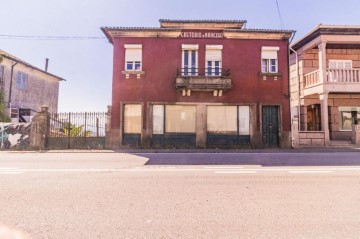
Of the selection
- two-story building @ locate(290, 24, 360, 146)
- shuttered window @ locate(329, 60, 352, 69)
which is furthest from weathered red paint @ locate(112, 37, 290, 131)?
shuttered window @ locate(329, 60, 352, 69)

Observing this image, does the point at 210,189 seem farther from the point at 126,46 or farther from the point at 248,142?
the point at 126,46

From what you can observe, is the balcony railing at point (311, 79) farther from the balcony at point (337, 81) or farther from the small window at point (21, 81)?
the small window at point (21, 81)

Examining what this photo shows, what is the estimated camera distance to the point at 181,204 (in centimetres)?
423

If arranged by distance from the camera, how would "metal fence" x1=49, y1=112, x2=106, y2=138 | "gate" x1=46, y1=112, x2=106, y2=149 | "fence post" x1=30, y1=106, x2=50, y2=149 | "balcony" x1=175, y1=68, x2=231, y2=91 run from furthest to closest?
1. "balcony" x1=175, y1=68, x2=231, y2=91
2. "metal fence" x1=49, y1=112, x2=106, y2=138
3. "gate" x1=46, y1=112, x2=106, y2=149
4. "fence post" x1=30, y1=106, x2=50, y2=149

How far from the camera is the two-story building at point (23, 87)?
2334cm

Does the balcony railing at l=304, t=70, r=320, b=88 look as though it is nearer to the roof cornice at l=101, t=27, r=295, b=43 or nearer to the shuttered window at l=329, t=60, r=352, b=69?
the shuttered window at l=329, t=60, r=352, b=69

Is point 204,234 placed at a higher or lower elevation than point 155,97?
lower

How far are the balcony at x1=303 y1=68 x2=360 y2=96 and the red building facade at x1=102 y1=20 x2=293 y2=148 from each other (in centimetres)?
200

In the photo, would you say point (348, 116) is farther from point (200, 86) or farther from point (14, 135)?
point (14, 135)

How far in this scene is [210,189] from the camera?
207 inches

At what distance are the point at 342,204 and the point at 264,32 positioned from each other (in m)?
15.1

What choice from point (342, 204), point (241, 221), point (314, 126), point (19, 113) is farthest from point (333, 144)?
point (19, 113)

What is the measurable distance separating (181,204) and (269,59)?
15.6 m

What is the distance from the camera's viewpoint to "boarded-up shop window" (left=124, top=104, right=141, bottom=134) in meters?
16.8
